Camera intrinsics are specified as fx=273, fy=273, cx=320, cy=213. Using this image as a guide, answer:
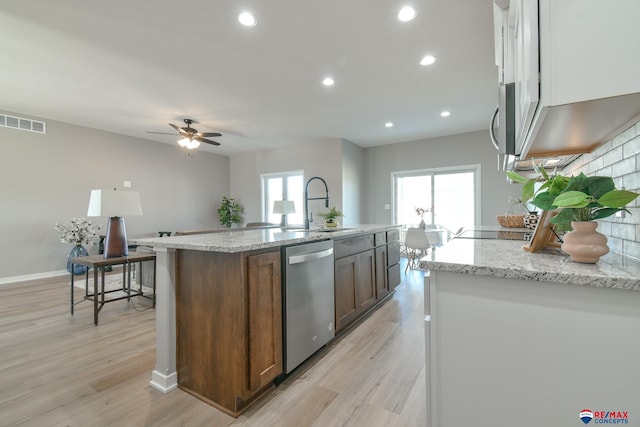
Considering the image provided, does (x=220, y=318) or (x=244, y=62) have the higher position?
(x=244, y=62)

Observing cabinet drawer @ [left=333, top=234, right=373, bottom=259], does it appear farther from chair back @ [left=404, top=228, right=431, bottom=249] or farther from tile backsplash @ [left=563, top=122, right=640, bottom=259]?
tile backsplash @ [left=563, top=122, right=640, bottom=259]

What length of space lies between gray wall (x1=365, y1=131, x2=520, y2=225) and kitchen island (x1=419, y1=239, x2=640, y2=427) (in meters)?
4.88

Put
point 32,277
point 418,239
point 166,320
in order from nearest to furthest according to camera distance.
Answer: point 166,320
point 418,239
point 32,277

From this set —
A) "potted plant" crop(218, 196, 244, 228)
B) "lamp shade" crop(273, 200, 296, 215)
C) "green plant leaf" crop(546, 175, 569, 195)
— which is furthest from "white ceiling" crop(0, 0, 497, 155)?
"potted plant" crop(218, 196, 244, 228)

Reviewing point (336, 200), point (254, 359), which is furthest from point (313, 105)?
point (254, 359)

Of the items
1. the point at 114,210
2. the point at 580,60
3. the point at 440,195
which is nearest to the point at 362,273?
the point at 580,60

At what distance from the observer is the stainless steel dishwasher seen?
1714 mm

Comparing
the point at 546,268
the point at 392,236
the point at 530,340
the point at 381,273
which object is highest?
the point at 546,268

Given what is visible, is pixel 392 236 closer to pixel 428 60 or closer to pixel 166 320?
pixel 428 60

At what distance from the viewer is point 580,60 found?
0.70 m

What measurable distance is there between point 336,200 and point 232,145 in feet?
9.27

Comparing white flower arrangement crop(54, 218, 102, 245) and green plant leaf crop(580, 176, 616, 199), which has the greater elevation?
green plant leaf crop(580, 176, 616, 199)

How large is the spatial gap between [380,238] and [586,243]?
2.26 metres
